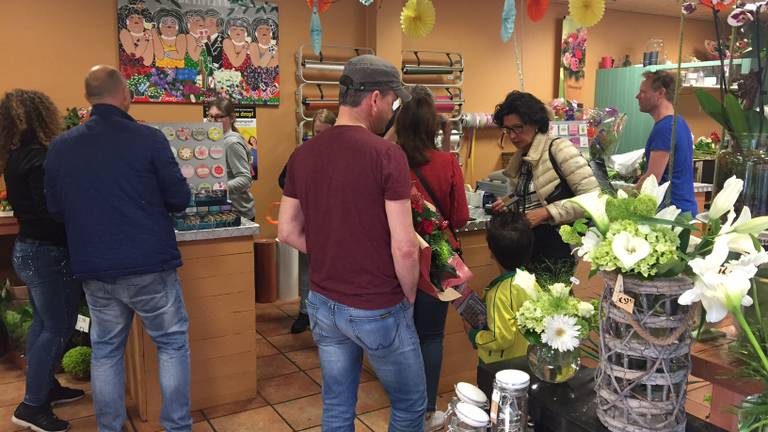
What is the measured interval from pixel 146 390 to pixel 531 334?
2.04 metres

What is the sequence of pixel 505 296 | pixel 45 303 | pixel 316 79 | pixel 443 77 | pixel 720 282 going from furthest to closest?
1. pixel 443 77
2. pixel 316 79
3. pixel 45 303
4. pixel 505 296
5. pixel 720 282

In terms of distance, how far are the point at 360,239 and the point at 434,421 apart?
1.21 meters

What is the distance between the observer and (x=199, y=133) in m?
2.90

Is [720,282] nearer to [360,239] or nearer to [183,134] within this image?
[360,239]

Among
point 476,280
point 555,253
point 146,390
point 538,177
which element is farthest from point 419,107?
point 146,390

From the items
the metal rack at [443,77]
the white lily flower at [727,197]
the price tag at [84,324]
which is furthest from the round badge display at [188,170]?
the metal rack at [443,77]

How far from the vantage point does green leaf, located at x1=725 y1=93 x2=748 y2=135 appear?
1419mm

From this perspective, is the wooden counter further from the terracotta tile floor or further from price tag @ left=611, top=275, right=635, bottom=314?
price tag @ left=611, top=275, right=635, bottom=314

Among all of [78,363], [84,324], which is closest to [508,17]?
[84,324]

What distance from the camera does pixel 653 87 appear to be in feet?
11.1

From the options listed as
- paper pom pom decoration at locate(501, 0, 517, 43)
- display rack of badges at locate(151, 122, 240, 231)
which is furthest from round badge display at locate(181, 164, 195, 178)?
paper pom pom decoration at locate(501, 0, 517, 43)

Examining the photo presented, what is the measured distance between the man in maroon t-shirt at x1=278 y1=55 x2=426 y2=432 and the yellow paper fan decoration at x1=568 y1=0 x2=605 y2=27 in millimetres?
796

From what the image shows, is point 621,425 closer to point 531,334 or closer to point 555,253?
point 531,334

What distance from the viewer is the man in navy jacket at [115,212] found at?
216cm
